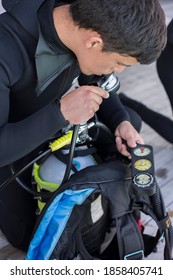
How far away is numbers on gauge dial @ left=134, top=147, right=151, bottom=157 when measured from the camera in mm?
1139

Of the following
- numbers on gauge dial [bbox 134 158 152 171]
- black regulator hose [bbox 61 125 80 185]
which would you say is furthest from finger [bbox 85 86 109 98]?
numbers on gauge dial [bbox 134 158 152 171]

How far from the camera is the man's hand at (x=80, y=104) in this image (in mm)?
1014

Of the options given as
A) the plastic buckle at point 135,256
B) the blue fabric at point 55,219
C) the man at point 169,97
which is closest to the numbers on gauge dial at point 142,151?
the blue fabric at point 55,219

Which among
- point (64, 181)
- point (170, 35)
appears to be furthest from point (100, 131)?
point (170, 35)

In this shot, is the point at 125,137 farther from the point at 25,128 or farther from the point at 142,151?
the point at 25,128

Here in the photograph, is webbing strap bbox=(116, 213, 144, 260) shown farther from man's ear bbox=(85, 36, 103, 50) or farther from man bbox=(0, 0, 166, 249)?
man's ear bbox=(85, 36, 103, 50)

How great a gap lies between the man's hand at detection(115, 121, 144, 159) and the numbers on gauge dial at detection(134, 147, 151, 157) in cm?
4

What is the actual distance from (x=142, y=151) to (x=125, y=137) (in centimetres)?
11

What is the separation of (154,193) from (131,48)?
1.27ft

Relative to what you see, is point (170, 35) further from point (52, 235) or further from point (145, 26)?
point (52, 235)

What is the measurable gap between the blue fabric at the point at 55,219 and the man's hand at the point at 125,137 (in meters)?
0.20

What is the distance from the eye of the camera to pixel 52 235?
111 cm
